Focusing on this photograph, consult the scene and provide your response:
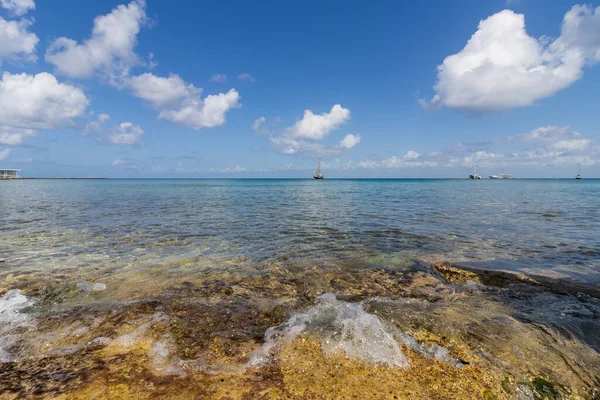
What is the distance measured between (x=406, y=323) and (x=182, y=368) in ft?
13.4

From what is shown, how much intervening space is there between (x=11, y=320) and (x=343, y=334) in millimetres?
6519

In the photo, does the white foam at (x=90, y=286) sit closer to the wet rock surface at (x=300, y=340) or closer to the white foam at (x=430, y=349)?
the wet rock surface at (x=300, y=340)

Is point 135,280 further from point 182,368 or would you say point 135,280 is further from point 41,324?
point 182,368

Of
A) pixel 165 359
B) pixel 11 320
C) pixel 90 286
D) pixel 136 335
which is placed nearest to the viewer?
pixel 165 359

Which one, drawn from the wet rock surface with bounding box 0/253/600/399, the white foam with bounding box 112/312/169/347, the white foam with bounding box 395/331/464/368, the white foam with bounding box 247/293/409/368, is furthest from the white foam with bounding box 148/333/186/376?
the white foam with bounding box 395/331/464/368

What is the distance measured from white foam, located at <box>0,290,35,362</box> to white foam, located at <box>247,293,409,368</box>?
3991mm

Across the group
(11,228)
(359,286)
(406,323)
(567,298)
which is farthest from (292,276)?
(11,228)

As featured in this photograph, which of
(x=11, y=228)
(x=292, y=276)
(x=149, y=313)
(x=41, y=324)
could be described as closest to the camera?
(x=41, y=324)

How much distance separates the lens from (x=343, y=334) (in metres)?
5.03

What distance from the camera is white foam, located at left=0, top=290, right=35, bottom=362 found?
452 cm

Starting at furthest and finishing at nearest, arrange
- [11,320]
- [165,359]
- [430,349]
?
[11,320] < [430,349] < [165,359]

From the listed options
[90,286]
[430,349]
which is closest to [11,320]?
[90,286]

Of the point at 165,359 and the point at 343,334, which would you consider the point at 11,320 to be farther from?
the point at 343,334

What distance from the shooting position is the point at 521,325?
5.40m
